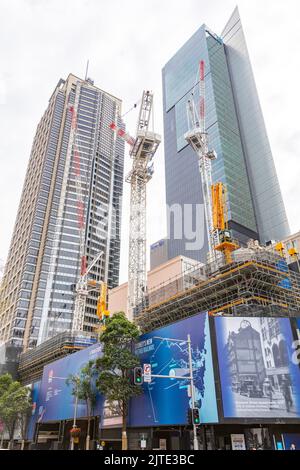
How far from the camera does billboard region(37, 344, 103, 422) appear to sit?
4969 cm

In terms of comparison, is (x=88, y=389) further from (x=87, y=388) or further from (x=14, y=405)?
(x=14, y=405)

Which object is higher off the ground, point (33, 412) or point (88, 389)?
point (88, 389)

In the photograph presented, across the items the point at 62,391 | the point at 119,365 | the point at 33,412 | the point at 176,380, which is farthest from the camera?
the point at 33,412

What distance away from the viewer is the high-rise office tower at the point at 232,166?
509 ft

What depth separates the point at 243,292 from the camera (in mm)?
39312

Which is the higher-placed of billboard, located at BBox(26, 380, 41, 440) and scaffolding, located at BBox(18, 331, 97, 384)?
scaffolding, located at BBox(18, 331, 97, 384)

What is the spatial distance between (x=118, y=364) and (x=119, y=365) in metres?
0.15

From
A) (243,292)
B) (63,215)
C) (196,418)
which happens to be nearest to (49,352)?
(243,292)

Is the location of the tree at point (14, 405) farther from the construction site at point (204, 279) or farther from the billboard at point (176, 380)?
the billboard at point (176, 380)

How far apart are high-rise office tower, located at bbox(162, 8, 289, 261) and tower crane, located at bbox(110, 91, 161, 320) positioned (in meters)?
65.7

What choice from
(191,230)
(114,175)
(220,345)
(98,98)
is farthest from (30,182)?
(220,345)

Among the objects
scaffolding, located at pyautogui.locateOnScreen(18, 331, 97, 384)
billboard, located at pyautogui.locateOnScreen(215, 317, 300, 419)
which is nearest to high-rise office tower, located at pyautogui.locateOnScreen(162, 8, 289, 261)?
scaffolding, located at pyautogui.locateOnScreen(18, 331, 97, 384)

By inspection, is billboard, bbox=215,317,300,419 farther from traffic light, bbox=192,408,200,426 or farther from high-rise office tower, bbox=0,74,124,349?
high-rise office tower, bbox=0,74,124,349

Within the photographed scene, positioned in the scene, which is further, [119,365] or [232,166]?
[232,166]
